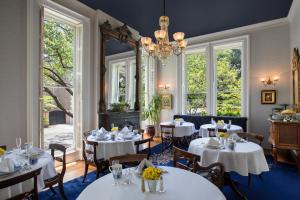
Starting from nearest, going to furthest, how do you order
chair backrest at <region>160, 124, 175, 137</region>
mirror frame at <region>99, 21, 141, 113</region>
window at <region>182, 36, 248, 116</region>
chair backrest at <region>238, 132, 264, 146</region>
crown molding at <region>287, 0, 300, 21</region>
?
chair backrest at <region>238, 132, 264, 146</region> → crown molding at <region>287, 0, 300, 21</region> → mirror frame at <region>99, 21, 141, 113</region> → chair backrest at <region>160, 124, 175, 137</region> → window at <region>182, 36, 248, 116</region>

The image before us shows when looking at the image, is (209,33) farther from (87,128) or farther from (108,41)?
(87,128)

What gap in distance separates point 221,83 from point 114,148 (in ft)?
16.9

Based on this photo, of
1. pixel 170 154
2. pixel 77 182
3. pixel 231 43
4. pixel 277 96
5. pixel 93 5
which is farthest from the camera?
pixel 231 43

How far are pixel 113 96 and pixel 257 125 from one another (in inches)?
190

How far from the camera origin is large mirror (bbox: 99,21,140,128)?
5.72m

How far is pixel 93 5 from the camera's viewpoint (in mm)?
5297

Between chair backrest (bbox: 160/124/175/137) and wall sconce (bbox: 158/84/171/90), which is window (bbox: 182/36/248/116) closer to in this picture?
wall sconce (bbox: 158/84/171/90)

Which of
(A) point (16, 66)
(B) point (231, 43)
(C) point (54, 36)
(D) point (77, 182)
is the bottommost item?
(D) point (77, 182)

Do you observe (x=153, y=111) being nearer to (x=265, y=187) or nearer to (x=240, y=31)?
(x=240, y=31)

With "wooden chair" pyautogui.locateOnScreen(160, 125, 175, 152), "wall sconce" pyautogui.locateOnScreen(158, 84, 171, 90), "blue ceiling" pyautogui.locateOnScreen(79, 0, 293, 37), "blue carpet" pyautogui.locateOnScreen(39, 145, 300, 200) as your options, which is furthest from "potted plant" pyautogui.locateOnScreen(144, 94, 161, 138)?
"blue carpet" pyautogui.locateOnScreen(39, 145, 300, 200)

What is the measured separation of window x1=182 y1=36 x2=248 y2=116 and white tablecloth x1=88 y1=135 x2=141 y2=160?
4470 mm

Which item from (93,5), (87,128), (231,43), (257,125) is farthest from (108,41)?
(257,125)

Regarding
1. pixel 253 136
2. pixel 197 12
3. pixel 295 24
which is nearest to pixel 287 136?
pixel 253 136

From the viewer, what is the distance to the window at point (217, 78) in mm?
6921
